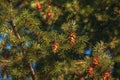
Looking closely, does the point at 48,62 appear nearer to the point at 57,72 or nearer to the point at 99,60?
the point at 57,72

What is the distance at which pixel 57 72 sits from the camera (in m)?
4.88

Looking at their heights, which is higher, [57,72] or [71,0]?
[71,0]

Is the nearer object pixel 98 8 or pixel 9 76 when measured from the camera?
pixel 9 76

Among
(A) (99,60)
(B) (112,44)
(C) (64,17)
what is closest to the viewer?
(A) (99,60)

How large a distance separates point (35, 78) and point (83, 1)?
2.36 metres

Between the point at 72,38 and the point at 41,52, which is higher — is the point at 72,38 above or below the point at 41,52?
above

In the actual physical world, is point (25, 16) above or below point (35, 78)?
above

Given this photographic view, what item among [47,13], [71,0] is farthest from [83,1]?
[47,13]

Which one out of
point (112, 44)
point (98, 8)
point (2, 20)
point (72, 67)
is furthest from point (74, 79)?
point (98, 8)

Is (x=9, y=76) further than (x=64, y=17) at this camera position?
No

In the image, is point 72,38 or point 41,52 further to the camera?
point 41,52

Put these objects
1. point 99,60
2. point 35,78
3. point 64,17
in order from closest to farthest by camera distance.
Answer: point 99,60
point 35,78
point 64,17

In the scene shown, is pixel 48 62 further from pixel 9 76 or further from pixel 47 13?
pixel 47 13

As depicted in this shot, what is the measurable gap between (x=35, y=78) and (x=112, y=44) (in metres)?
1.97
